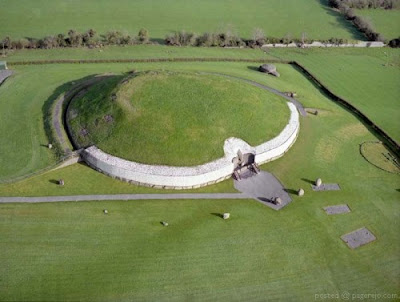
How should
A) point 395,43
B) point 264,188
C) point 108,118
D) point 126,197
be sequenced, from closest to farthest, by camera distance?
point 126,197 < point 264,188 < point 108,118 < point 395,43

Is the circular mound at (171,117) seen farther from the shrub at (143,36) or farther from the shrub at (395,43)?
the shrub at (395,43)

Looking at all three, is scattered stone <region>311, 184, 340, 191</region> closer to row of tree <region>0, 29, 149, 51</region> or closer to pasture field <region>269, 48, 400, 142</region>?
pasture field <region>269, 48, 400, 142</region>


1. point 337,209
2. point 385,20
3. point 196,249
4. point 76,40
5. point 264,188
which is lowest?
point 196,249

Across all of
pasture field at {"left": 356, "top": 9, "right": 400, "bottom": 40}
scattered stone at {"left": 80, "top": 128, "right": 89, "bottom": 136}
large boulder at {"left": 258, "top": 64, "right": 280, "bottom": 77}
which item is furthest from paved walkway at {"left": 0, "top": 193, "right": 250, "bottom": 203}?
pasture field at {"left": 356, "top": 9, "right": 400, "bottom": 40}

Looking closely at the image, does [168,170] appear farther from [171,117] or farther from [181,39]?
[181,39]

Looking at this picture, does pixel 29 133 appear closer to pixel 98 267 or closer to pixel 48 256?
pixel 48 256

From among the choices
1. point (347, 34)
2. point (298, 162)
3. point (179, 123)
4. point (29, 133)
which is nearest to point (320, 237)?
point (298, 162)

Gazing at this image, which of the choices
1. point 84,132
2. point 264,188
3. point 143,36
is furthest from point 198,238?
point 143,36
